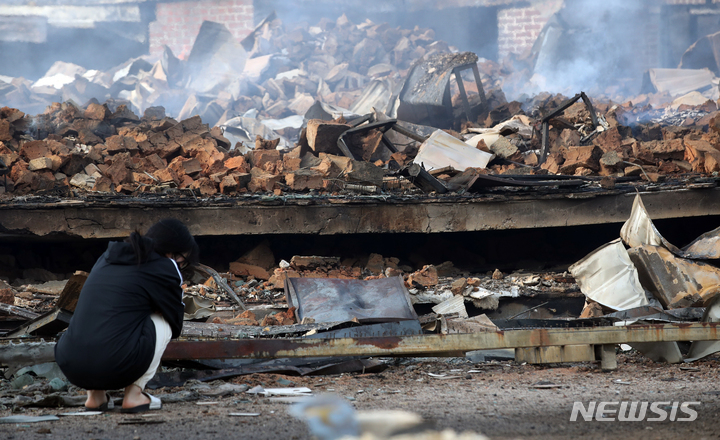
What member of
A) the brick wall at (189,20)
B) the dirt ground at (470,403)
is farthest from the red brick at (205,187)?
the brick wall at (189,20)

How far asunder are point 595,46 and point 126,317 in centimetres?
2233

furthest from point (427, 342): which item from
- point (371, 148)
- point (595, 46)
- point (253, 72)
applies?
point (595, 46)

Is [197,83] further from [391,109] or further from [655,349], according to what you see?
[655,349]

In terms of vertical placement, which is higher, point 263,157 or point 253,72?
point 253,72

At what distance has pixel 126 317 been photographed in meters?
2.50

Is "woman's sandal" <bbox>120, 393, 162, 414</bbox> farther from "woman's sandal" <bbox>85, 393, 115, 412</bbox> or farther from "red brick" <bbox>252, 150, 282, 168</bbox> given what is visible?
"red brick" <bbox>252, 150, 282, 168</bbox>

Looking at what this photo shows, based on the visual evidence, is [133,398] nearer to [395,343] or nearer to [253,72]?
[395,343]

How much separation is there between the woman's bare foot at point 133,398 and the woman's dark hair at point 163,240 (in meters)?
0.61

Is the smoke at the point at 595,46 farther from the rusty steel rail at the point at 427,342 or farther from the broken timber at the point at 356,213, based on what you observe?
the rusty steel rail at the point at 427,342

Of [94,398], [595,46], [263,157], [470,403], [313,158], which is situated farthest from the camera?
[595,46]

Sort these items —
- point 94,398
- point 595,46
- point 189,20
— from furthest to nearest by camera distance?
point 189,20
point 595,46
point 94,398

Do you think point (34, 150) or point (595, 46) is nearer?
point (34, 150)

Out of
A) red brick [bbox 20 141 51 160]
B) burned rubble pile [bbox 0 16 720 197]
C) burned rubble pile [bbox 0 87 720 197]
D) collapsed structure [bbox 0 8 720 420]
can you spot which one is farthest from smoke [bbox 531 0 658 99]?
red brick [bbox 20 141 51 160]

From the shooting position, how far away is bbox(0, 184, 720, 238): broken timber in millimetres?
5496
